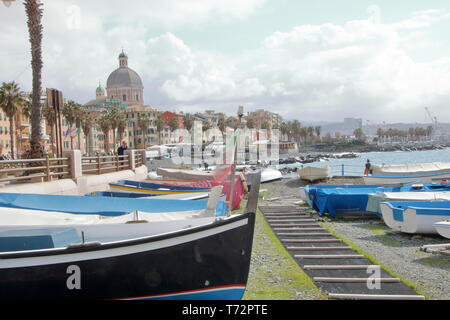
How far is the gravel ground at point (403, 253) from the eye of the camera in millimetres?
10188

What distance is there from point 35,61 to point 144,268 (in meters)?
18.6

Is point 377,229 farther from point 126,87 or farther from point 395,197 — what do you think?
point 126,87

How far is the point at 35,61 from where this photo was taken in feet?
72.5

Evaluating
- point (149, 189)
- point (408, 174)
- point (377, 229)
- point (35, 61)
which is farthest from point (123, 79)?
point (377, 229)

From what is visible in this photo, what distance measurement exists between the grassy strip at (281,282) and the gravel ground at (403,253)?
8.47ft

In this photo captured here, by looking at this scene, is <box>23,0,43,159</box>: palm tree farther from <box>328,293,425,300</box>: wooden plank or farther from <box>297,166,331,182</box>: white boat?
<box>297,166,331,182</box>: white boat

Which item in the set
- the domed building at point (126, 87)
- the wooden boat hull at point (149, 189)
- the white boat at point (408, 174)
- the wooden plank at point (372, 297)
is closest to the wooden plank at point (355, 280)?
the wooden plank at point (372, 297)

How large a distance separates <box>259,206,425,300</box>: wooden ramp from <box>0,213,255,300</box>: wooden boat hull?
2722 millimetres

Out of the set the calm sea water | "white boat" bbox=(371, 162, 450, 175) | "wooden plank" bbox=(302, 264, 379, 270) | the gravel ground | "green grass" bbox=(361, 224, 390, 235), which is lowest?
the calm sea water

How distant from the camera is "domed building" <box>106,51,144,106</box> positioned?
176750mm

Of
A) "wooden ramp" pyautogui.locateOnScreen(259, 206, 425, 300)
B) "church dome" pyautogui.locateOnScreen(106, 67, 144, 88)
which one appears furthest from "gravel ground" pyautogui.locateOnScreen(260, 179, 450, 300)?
"church dome" pyautogui.locateOnScreen(106, 67, 144, 88)

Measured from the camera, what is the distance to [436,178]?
33.1 metres
